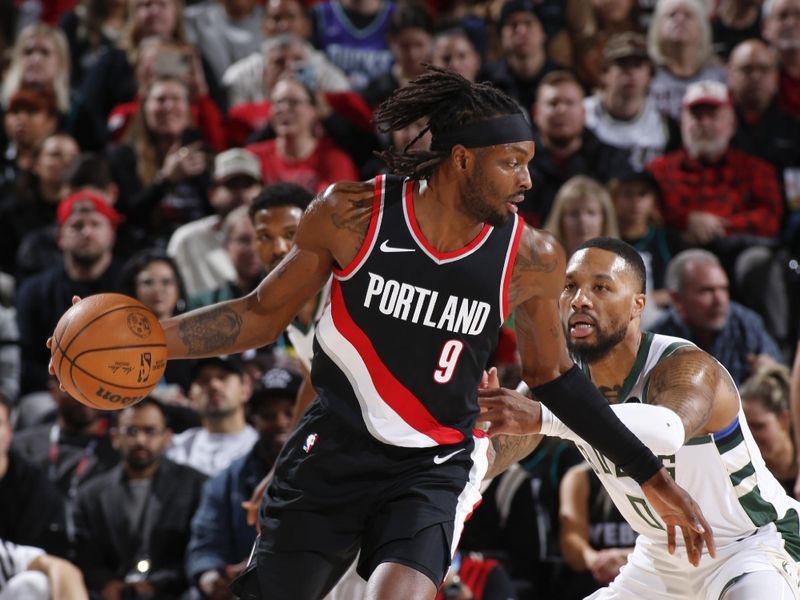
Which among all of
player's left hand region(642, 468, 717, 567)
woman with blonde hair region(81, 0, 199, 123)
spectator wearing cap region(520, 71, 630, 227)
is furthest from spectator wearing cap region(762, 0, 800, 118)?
player's left hand region(642, 468, 717, 567)

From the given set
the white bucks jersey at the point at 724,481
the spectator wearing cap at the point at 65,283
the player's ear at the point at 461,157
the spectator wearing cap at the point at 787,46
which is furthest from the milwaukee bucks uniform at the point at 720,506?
the spectator wearing cap at the point at 787,46

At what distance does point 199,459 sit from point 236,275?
4.67ft

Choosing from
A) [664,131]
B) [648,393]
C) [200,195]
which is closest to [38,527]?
[200,195]

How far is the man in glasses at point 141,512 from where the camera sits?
22.6ft

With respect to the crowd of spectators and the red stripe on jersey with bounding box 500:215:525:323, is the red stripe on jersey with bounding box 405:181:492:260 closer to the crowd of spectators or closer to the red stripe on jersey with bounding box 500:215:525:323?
the red stripe on jersey with bounding box 500:215:525:323

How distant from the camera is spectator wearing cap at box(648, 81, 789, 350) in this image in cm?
855

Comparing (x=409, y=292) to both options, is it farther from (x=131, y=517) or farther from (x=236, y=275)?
(x=236, y=275)

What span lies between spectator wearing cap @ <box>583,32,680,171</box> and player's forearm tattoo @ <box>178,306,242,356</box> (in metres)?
5.64

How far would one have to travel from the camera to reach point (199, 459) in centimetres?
752

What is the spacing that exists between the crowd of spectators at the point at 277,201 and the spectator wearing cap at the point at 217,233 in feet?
0.06

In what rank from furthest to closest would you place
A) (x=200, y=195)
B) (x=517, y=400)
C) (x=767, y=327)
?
(x=200, y=195), (x=767, y=327), (x=517, y=400)

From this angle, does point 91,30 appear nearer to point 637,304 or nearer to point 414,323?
point 637,304

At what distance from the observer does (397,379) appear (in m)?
3.99

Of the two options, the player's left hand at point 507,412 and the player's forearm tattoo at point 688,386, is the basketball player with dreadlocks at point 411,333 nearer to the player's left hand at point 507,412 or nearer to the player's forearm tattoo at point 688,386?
the player's left hand at point 507,412
